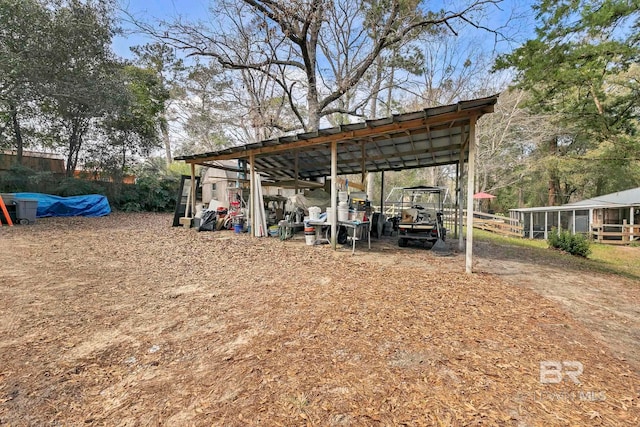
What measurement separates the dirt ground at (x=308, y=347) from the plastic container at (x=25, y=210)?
599cm

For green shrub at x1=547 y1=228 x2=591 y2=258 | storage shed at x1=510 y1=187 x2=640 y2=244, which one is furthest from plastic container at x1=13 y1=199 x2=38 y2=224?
storage shed at x1=510 y1=187 x2=640 y2=244

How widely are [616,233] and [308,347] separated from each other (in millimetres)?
17850

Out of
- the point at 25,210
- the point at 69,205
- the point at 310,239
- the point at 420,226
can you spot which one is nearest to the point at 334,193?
the point at 310,239

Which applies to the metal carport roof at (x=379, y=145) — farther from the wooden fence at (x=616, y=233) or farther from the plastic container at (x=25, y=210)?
the wooden fence at (x=616, y=233)

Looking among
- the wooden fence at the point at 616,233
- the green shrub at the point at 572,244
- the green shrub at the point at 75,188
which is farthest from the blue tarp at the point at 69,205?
the wooden fence at the point at 616,233

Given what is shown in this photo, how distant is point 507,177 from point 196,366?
27.1m

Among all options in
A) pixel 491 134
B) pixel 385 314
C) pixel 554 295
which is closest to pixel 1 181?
pixel 385 314

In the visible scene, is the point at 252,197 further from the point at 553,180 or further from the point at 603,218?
the point at 553,180

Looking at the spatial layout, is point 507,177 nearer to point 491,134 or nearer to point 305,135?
point 491,134

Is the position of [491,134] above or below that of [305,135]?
above

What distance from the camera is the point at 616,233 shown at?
13.0 metres

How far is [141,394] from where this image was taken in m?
1.74

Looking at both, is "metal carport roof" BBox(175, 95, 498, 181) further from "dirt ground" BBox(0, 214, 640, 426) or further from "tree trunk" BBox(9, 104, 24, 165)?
"tree trunk" BBox(9, 104, 24, 165)

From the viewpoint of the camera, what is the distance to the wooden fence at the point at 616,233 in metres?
12.7
